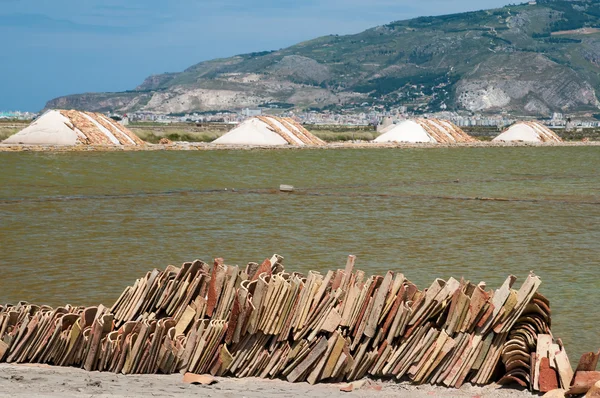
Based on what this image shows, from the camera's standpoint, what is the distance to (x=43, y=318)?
Answer: 5.98 meters

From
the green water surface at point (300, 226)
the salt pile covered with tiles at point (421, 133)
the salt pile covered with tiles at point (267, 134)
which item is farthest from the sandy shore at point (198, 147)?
the green water surface at point (300, 226)

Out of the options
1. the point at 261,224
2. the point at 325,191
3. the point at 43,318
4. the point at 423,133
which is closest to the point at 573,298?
the point at 43,318

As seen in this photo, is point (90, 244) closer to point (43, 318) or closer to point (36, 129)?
point (43, 318)

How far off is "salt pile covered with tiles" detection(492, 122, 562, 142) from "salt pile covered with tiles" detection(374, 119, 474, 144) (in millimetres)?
4731

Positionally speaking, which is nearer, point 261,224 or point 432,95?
point 261,224

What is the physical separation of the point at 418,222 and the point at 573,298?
6775 millimetres

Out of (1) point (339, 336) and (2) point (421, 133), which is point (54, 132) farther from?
(1) point (339, 336)

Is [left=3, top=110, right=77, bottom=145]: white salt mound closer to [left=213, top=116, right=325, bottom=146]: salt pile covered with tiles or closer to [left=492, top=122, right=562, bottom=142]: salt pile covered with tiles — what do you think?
[left=213, top=116, right=325, bottom=146]: salt pile covered with tiles

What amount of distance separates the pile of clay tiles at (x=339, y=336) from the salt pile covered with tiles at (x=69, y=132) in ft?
113

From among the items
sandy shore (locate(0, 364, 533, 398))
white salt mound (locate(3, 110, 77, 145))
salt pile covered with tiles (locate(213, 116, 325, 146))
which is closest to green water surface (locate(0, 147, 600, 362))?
sandy shore (locate(0, 364, 533, 398))

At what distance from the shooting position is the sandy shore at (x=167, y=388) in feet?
16.7

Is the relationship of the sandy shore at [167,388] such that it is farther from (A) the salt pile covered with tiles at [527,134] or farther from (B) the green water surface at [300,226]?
(A) the salt pile covered with tiles at [527,134]

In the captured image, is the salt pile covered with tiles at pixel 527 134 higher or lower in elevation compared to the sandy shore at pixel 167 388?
lower

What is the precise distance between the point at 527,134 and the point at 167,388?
203ft
